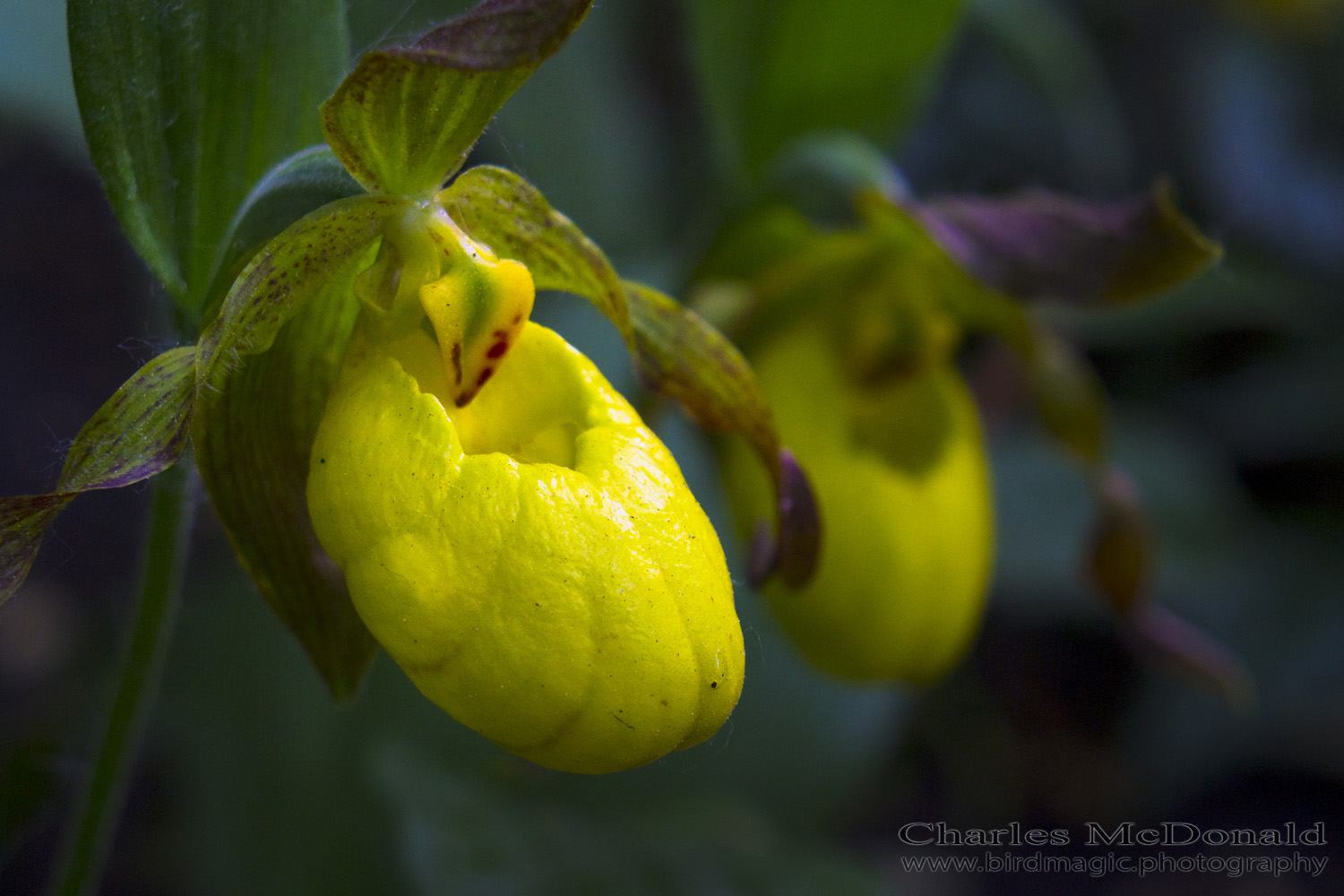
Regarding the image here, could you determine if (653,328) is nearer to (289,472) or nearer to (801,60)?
(289,472)

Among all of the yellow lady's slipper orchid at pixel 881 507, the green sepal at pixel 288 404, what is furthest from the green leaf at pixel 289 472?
the yellow lady's slipper orchid at pixel 881 507

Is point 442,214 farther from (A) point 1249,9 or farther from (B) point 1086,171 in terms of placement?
(A) point 1249,9

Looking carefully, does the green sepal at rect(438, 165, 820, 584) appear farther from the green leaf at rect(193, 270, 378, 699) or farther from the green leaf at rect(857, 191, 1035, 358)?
the green leaf at rect(857, 191, 1035, 358)

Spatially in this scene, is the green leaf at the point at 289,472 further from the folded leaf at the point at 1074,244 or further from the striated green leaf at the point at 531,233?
the folded leaf at the point at 1074,244

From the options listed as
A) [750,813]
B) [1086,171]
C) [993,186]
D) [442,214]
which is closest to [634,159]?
[993,186]

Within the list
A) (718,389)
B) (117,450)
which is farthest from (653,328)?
(117,450)

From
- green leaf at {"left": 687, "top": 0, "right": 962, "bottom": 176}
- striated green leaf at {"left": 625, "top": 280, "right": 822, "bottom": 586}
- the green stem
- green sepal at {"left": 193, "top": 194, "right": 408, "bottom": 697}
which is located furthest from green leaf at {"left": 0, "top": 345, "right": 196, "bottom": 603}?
green leaf at {"left": 687, "top": 0, "right": 962, "bottom": 176}
